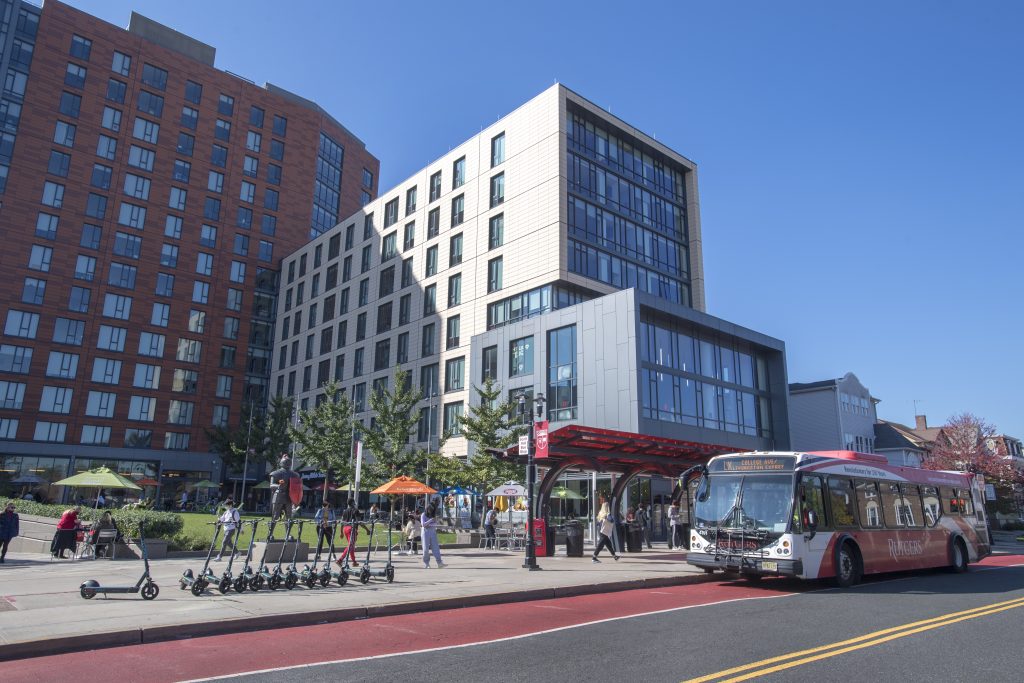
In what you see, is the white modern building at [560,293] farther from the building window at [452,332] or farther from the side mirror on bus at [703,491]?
the side mirror on bus at [703,491]

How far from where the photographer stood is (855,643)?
8.41 m

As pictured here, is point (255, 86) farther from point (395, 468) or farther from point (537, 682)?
point (537, 682)

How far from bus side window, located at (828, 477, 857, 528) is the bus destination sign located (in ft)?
4.37

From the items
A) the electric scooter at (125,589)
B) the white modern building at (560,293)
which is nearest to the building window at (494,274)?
the white modern building at (560,293)

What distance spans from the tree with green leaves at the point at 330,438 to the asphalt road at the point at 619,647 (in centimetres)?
3470

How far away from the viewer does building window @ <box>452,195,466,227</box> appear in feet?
168

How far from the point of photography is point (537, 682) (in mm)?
6453

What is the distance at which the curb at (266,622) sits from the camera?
8.09 meters

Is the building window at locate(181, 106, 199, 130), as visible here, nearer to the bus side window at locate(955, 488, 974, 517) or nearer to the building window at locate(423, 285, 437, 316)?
the building window at locate(423, 285, 437, 316)

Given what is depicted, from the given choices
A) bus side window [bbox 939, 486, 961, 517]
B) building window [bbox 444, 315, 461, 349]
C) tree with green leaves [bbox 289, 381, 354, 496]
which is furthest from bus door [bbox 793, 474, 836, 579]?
building window [bbox 444, 315, 461, 349]

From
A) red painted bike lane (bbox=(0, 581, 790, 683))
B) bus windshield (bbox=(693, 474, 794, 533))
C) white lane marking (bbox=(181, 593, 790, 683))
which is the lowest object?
red painted bike lane (bbox=(0, 581, 790, 683))

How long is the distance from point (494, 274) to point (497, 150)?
9488 mm

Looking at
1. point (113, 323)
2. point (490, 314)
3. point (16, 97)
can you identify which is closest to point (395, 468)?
point (490, 314)

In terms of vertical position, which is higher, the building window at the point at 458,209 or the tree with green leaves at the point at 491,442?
the building window at the point at 458,209
